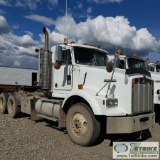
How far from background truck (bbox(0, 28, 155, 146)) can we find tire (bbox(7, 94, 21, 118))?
1603mm

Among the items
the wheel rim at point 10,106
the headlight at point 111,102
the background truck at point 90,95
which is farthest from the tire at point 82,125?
the wheel rim at point 10,106

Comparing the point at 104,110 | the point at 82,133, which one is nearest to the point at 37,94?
the point at 82,133

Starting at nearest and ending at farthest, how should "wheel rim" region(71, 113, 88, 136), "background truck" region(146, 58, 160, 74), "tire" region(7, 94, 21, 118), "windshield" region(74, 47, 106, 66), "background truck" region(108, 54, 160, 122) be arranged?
"wheel rim" region(71, 113, 88, 136), "windshield" region(74, 47, 106, 66), "background truck" region(108, 54, 160, 122), "tire" region(7, 94, 21, 118), "background truck" region(146, 58, 160, 74)

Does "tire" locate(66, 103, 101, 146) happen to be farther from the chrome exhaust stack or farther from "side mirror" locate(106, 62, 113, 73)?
the chrome exhaust stack

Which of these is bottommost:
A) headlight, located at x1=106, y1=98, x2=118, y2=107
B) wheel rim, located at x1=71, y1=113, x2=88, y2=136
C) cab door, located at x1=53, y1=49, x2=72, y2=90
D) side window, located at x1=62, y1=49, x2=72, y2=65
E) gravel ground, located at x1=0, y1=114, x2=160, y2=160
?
gravel ground, located at x1=0, y1=114, x2=160, y2=160

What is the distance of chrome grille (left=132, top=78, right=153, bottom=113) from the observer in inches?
269

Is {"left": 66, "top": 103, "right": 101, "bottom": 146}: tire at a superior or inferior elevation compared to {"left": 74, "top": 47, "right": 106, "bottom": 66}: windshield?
inferior

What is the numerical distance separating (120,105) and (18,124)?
4.22 meters

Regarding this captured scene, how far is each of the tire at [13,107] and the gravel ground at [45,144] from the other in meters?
1.28

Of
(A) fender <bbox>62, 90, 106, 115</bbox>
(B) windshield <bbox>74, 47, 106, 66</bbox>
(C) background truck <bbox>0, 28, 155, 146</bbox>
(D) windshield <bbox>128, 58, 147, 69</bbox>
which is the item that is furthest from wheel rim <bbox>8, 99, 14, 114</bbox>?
(D) windshield <bbox>128, 58, 147, 69</bbox>

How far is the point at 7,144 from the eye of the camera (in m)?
6.71

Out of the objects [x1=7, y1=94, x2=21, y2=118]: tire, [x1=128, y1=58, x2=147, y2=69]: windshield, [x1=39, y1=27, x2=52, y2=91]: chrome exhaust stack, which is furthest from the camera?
[x1=7, y1=94, x2=21, y2=118]: tire

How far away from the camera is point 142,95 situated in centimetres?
716

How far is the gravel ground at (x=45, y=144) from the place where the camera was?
19.9 feet
